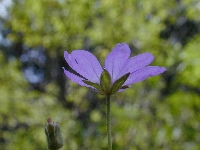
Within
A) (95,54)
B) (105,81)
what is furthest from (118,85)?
(95,54)

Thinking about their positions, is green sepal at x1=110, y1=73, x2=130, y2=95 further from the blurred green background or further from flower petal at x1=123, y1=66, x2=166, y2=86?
the blurred green background

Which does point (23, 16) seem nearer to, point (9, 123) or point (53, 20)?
point (53, 20)

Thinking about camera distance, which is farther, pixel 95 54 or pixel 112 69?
pixel 95 54

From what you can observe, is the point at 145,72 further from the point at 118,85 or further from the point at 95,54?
the point at 95,54

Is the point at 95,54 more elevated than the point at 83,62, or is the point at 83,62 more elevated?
the point at 95,54

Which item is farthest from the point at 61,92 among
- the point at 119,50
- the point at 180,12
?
the point at 119,50

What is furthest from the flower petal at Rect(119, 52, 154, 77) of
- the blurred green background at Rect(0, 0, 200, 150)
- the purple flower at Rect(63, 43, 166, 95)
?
the blurred green background at Rect(0, 0, 200, 150)
